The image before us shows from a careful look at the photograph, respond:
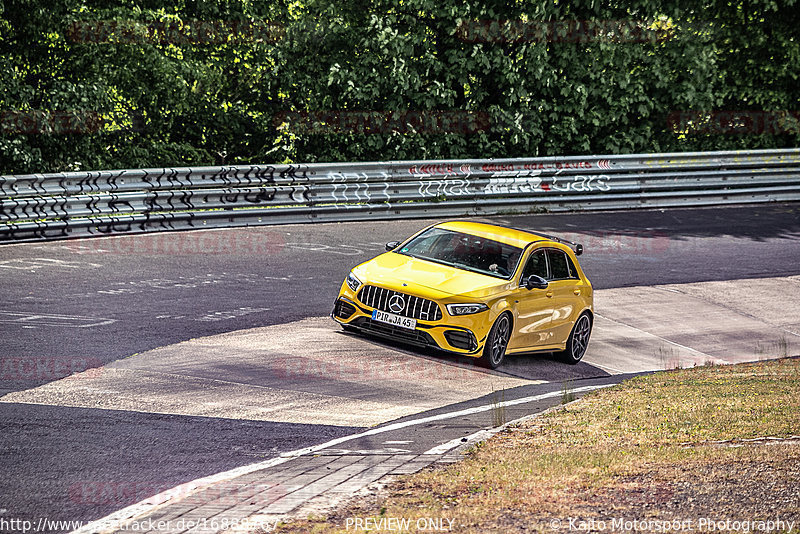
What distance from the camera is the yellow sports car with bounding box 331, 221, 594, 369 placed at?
12.3 meters

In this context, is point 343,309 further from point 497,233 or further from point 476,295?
point 497,233

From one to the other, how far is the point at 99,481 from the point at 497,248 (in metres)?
7.26

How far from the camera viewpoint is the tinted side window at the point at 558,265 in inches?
540

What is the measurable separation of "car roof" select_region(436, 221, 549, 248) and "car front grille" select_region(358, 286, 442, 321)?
5.80 feet

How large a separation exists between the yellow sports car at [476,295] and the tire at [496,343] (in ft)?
0.04

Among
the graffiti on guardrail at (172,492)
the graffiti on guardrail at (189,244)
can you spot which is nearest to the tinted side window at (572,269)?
the graffiti on guardrail at (189,244)

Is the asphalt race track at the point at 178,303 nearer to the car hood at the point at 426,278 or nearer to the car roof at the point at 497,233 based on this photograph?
the car hood at the point at 426,278

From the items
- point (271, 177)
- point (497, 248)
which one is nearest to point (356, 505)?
point (497, 248)

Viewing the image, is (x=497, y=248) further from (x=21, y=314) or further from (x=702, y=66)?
(x=702, y=66)

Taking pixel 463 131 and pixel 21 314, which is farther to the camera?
pixel 463 131

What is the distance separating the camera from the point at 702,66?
2698 centimetres

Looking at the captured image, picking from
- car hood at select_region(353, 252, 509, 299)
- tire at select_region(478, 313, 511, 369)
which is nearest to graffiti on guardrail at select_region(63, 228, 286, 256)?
car hood at select_region(353, 252, 509, 299)

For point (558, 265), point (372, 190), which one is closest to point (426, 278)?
point (558, 265)

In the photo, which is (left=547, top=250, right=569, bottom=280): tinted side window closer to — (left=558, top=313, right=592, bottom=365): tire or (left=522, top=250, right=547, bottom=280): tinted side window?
(left=522, top=250, right=547, bottom=280): tinted side window
